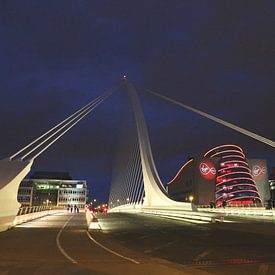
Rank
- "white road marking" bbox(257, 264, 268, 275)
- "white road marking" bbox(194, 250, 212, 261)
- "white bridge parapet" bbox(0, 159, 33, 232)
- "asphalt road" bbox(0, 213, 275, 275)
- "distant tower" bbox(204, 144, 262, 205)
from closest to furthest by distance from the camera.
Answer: "white road marking" bbox(257, 264, 268, 275) → "asphalt road" bbox(0, 213, 275, 275) → "white road marking" bbox(194, 250, 212, 261) → "white bridge parapet" bbox(0, 159, 33, 232) → "distant tower" bbox(204, 144, 262, 205)

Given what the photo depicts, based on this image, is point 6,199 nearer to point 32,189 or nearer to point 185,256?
point 185,256

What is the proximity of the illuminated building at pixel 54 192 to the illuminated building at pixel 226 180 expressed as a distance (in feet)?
155

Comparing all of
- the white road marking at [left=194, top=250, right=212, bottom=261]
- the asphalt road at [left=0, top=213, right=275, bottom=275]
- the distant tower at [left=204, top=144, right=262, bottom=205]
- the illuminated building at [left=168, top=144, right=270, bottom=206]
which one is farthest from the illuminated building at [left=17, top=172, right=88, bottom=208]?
the white road marking at [left=194, top=250, right=212, bottom=261]

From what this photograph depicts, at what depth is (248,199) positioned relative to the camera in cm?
13050

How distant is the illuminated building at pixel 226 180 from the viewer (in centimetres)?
13188

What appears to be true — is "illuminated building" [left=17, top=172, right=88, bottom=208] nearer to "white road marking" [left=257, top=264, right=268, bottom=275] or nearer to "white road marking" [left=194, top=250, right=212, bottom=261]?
"white road marking" [left=194, top=250, right=212, bottom=261]

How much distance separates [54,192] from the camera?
160 m

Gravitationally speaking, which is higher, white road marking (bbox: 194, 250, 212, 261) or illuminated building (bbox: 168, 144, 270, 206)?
illuminated building (bbox: 168, 144, 270, 206)

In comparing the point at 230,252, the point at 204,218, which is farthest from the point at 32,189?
the point at 230,252

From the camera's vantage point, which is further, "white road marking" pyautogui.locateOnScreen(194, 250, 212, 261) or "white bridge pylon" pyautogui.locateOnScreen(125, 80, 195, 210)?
"white bridge pylon" pyautogui.locateOnScreen(125, 80, 195, 210)

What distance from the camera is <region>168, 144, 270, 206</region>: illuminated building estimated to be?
131875 mm

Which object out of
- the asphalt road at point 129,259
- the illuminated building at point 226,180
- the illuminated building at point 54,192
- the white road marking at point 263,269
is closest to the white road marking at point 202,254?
the asphalt road at point 129,259

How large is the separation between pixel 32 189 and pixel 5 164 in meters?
132

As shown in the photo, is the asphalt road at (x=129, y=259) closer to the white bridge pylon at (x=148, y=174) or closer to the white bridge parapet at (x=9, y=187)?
the white bridge parapet at (x=9, y=187)
